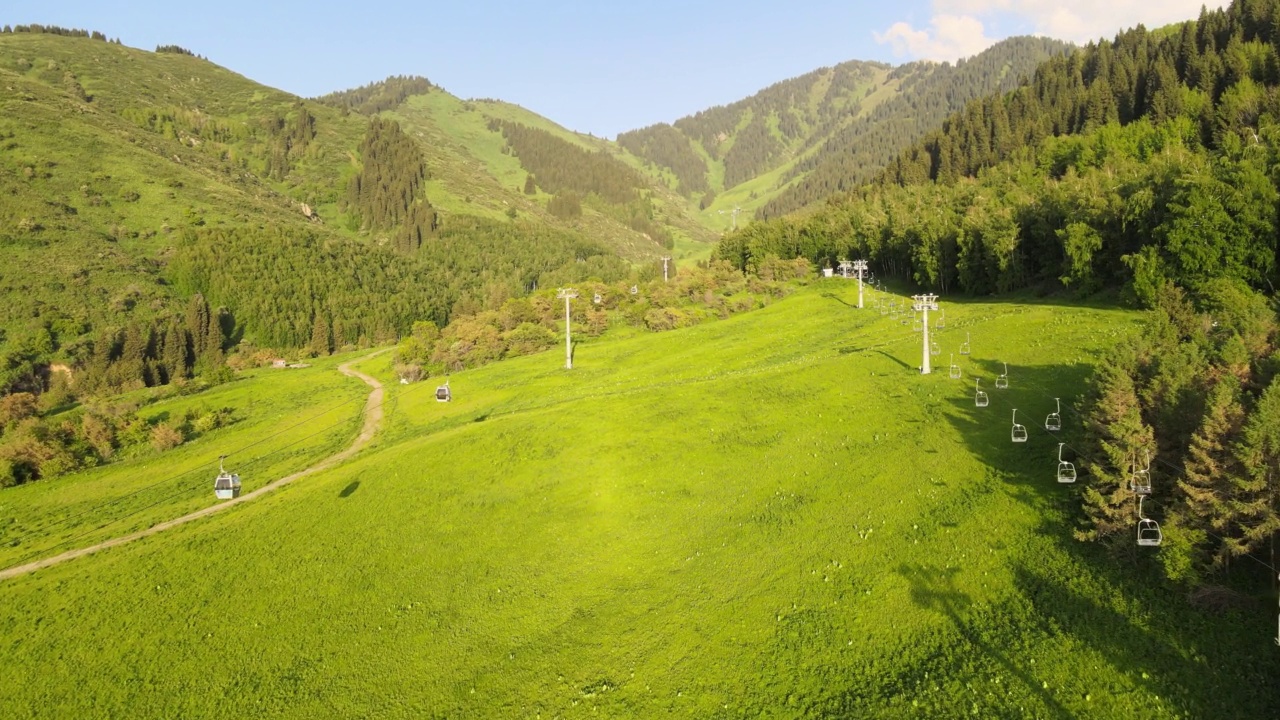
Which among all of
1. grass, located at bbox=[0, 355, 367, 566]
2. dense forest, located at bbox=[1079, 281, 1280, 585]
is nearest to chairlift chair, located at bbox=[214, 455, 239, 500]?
grass, located at bbox=[0, 355, 367, 566]

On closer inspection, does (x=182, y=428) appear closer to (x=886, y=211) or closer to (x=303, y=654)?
(x=303, y=654)

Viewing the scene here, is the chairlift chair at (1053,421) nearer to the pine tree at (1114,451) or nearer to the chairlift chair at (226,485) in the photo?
the pine tree at (1114,451)

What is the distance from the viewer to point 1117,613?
20.3 m

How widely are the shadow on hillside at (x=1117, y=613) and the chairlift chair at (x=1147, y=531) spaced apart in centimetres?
102

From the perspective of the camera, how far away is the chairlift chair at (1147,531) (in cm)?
1934

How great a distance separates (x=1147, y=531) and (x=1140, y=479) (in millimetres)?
1837

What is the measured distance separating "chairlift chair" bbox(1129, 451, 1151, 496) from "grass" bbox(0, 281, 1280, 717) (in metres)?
2.89

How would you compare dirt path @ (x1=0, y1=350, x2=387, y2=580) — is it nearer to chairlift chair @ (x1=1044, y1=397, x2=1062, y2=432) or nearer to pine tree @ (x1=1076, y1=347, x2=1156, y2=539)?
pine tree @ (x1=1076, y1=347, x2=1156, y2=539)

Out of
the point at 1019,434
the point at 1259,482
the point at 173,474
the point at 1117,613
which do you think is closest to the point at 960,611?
the point at 1117,613

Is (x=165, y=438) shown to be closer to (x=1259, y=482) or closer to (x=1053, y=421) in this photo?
(x=1053, y=421)

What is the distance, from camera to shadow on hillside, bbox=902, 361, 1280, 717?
55.8 ft

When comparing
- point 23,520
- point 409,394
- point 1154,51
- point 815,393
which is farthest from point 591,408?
point 1154,51

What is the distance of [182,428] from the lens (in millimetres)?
78125

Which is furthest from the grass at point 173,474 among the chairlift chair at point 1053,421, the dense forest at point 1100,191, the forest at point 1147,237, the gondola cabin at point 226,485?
the dense forest at point 1100,191
